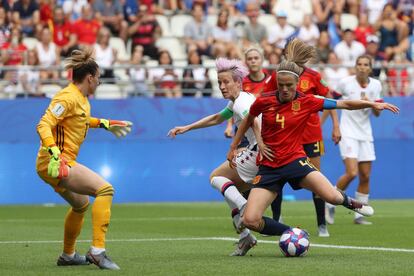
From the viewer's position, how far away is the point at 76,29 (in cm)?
2489

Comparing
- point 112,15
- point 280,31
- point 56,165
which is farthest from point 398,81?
point 56,165

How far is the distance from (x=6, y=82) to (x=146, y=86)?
9.62 feet

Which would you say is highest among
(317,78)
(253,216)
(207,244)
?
(317,78)

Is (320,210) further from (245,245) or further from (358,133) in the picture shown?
(358,133)

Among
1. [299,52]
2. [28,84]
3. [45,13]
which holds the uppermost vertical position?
[299,52]

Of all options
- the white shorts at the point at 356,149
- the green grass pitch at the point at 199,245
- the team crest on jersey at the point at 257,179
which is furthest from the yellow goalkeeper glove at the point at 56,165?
the white shorts at the point at 356,149

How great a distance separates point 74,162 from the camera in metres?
10.2

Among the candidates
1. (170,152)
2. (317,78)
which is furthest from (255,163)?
(170,152)

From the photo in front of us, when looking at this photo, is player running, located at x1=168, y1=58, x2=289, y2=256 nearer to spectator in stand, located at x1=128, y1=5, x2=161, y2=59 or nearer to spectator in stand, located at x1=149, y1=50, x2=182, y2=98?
spectator in stand, located at x1=149, y1=50, x2=182, y2=98

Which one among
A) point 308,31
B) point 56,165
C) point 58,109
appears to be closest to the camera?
point 56,165

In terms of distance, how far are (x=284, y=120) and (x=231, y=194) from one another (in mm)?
1155

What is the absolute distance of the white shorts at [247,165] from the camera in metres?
12.0

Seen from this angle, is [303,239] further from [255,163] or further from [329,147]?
[329,147]

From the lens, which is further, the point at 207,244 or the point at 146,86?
the point at 146,86
